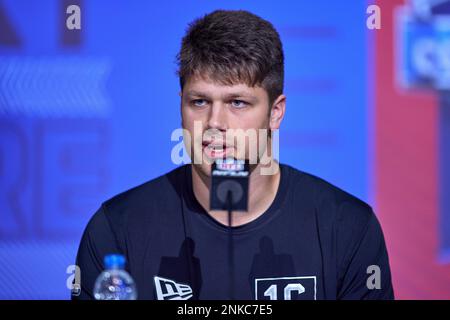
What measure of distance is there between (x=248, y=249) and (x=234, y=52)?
56 centimetres

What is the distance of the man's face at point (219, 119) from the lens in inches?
75.6

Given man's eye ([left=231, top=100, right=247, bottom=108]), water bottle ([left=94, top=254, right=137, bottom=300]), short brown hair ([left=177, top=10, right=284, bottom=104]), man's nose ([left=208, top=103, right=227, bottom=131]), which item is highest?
short brown hair ([left=177, top=10, right=284, bottom=104])

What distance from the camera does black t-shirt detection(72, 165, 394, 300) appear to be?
202 centimetres

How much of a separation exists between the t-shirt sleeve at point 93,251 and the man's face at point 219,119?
36 cm

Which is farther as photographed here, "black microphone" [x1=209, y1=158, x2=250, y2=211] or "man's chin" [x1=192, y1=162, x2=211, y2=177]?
"man's chin" [x1=192, y1=162, x2=211, y2=177]

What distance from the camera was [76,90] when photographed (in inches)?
111

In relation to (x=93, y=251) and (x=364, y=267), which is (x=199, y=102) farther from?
(x=364, y=267)

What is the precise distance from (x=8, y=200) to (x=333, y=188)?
4.46 feet

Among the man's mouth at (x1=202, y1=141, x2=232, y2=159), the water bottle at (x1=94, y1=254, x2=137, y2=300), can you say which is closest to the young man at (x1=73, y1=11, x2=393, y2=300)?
the man's mouth at (x1=202, y1=141, x2=232, y2=159)

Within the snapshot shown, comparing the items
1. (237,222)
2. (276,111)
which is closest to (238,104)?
(276,111)

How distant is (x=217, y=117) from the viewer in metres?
1.92

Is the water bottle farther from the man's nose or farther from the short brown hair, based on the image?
the short brown hair

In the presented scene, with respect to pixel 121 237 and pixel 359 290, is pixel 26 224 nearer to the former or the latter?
pixel 121 237

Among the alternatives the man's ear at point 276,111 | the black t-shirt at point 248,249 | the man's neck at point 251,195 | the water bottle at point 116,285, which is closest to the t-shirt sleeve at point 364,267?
the black t-shirt at point 248,249
